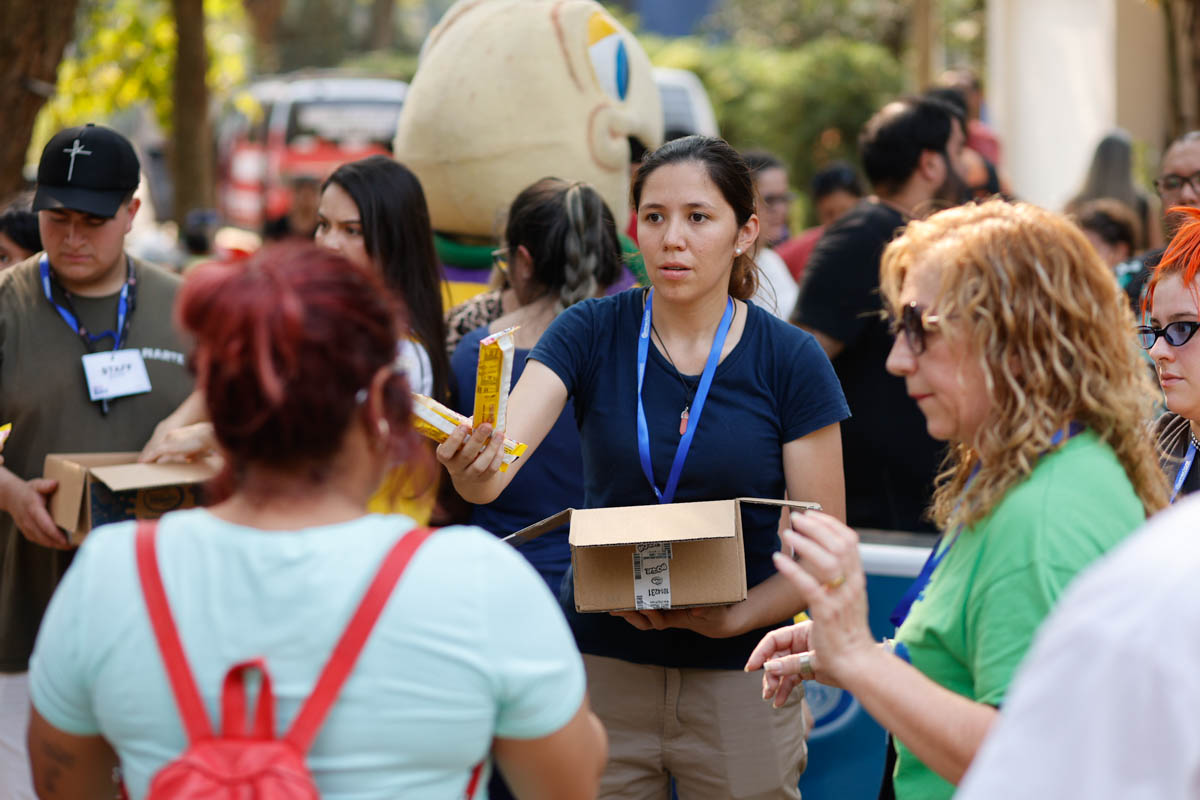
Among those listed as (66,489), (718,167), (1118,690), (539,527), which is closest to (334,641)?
(1118,690)

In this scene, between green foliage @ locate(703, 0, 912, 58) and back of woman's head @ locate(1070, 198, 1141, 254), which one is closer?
back of woman's head @ locate(1070, 198, 1141, 254)

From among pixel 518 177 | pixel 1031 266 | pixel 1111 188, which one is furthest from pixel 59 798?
pixel 1111 188

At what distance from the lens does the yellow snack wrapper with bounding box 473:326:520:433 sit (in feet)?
9.41

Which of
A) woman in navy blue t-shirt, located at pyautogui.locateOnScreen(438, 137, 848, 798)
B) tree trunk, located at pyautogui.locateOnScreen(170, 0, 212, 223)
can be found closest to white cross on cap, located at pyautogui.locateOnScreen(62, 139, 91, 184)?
woman in navy blue t-shirt, located at pyautogui.locateOnScreen(438, 137, 848, 798)

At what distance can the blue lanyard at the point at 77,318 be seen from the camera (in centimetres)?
385

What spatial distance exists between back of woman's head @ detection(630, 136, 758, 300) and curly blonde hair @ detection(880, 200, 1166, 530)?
1182mm

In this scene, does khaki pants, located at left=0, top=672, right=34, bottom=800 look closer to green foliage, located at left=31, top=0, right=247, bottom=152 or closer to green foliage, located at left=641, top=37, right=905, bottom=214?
green foliage, located at left=31, top=0, right=247, bottom=152

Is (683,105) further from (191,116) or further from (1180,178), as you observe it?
(1180,178)

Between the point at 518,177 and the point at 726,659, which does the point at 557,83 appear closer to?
the point at 518,177

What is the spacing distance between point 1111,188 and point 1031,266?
5.91 meters

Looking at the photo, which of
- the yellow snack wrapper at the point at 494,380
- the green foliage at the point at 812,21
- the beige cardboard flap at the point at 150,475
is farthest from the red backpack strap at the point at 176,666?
the green foliage at the point at 812,21

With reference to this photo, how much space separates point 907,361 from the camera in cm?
212

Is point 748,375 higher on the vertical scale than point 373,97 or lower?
lower

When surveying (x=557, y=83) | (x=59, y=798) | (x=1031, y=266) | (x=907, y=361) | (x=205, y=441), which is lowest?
(x=59, y=798)
